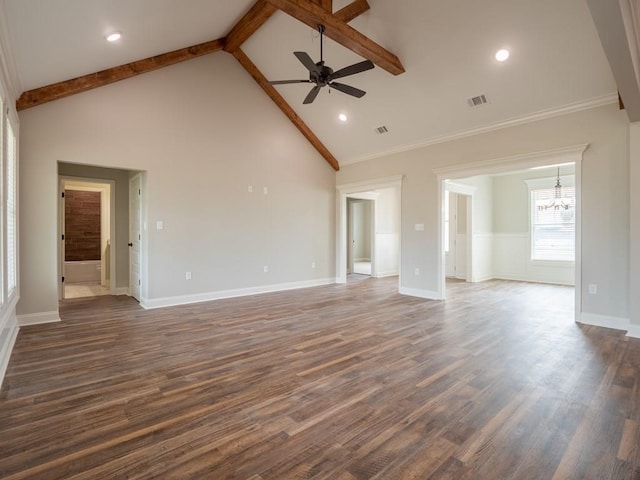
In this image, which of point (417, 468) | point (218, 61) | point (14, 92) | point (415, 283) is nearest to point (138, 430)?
point (417, 468)

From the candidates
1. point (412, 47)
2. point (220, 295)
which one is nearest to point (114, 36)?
point (412, 47)

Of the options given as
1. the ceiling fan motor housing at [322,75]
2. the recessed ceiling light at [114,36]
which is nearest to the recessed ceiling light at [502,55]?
the ceiling fan motor housing at [322,75]

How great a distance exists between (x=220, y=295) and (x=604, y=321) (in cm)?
573

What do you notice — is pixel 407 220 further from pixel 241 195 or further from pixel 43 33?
pixel 43 33

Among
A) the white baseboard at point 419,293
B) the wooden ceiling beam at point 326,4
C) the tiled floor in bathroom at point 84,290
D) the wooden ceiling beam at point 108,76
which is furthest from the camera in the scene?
the tiled floor in bathroom at point 84,290

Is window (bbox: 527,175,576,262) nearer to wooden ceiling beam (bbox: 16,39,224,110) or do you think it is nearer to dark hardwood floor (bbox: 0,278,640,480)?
dark hardwood floor (bbox: 0,278,640,480)

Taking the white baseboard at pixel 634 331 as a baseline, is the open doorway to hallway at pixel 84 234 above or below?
above

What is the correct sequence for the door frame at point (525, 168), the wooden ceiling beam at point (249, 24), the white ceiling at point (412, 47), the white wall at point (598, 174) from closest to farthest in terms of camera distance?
1. the white ceiling at point (412, 47)
2. the white wall at point (598, 174)
3. the door frame at point (525, 168)
4. the wooden ceiling beam at point (249, 24)

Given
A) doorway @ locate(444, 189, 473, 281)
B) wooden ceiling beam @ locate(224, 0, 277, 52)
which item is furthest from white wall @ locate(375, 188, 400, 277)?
wooden ceiling beam @ locate(224, 0, 277, 52)

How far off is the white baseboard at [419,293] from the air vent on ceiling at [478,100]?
319 cm

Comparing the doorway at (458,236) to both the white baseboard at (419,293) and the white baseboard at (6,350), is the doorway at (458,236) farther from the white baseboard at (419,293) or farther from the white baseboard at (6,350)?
the white baseboard at (6,350)

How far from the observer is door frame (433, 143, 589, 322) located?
14.0 feet

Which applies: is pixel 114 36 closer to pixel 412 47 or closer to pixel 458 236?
pixel 412 47

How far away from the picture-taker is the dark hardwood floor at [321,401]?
1674mm
